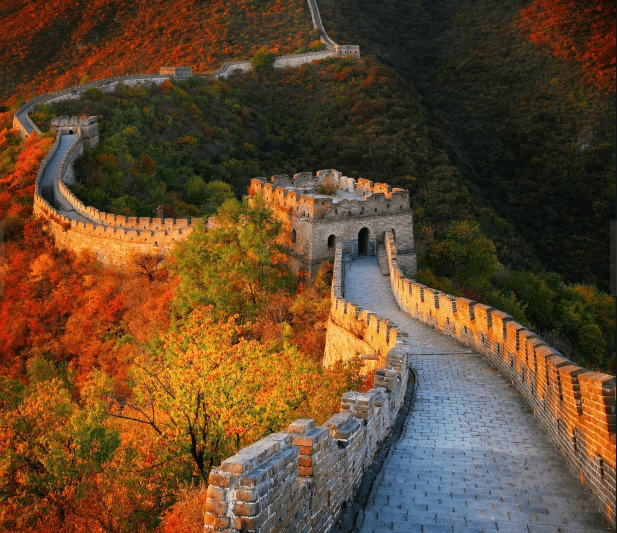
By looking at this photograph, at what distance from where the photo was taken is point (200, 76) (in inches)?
2589

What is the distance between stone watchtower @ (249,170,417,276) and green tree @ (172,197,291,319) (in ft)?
2.22

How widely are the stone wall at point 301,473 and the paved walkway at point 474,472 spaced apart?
467 mm

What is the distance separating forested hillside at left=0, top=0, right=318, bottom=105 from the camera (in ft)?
252

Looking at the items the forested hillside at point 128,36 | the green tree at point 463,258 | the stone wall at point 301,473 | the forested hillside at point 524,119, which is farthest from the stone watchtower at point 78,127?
the stone wall at point 301,473

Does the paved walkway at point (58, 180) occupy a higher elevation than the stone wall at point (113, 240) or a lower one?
higher

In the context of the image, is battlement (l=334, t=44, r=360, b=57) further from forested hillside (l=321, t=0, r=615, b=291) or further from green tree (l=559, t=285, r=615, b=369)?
green tree (l=559, t=285, r=615, b=369)

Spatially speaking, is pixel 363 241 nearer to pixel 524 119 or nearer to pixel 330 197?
Result: pixel 330 197

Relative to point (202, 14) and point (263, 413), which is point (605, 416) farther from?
point (202, 14)

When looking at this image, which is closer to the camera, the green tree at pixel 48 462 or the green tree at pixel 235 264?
the green tree at pixel 48 462

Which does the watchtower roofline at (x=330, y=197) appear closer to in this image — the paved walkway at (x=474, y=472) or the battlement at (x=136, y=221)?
the battlement at (x=136, y=221)

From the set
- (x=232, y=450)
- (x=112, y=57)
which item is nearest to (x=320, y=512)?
(x=232, y=450)

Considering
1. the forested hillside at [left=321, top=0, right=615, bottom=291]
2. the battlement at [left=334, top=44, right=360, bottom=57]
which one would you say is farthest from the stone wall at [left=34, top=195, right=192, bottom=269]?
the battlement at [left=334, top=44, right=360, bottom=57]

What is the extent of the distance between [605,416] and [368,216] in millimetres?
18659

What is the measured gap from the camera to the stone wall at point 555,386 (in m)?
7.56
